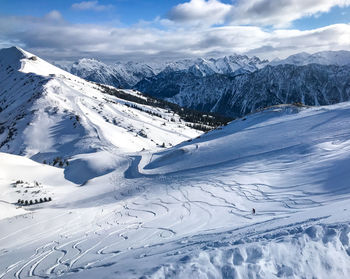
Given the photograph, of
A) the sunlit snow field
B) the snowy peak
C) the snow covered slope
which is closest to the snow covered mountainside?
the sunlit snow field

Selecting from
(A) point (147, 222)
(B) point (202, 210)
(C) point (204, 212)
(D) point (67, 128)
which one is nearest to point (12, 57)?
(D) point (67, 128)

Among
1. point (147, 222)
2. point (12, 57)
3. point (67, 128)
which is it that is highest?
point (12, 57)

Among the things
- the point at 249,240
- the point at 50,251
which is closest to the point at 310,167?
the point at 249,240

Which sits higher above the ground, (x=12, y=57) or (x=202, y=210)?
(x=12, y=57)

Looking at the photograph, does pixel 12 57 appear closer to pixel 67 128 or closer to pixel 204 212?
pixel 67 128

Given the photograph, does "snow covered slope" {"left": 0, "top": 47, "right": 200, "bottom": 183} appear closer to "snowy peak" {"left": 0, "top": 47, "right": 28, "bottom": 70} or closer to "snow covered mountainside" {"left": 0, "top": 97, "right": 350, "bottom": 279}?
"snow covered mountainside" {"left": 0, "top": 97, "right": 350, "bottom": 279}

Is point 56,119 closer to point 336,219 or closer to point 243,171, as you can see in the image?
point 243,171
